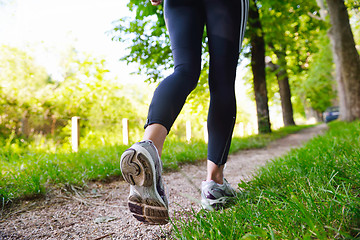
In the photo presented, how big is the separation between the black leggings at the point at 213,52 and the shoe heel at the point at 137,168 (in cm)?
29

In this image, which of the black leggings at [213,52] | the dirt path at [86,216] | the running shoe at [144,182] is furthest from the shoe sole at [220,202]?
the running shoe at [144,182]

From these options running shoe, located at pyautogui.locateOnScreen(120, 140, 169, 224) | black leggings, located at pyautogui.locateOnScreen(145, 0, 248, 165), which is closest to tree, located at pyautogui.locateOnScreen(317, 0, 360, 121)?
black leggings, located at pyautogui.locateOnScreen(145, 0, 248, 165)

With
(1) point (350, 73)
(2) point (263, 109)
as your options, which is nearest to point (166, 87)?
(2) point (263, 109)

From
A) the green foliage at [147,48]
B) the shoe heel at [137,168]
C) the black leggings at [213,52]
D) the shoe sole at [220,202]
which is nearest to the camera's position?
the shoe heel at [137,168]

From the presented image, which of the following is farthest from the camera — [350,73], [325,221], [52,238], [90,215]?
[350,73]

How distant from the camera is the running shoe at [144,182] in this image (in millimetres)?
935

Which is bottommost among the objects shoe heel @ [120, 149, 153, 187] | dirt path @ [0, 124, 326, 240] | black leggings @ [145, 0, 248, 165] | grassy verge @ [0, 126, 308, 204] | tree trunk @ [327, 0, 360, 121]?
dirt path @ [0, 124, 326, 240]

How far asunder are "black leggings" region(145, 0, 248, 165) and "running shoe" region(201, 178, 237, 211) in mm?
138

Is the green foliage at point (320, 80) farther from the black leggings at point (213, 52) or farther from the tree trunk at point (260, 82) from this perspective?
the black leggings at point (213, 52)

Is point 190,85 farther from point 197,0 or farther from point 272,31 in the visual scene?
point 272,31

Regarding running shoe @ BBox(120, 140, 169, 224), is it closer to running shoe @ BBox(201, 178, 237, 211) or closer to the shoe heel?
the shoe heel

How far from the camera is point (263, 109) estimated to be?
7504 millimetres

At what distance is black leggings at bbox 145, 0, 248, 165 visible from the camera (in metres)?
1.25

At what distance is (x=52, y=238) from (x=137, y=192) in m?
0.63
